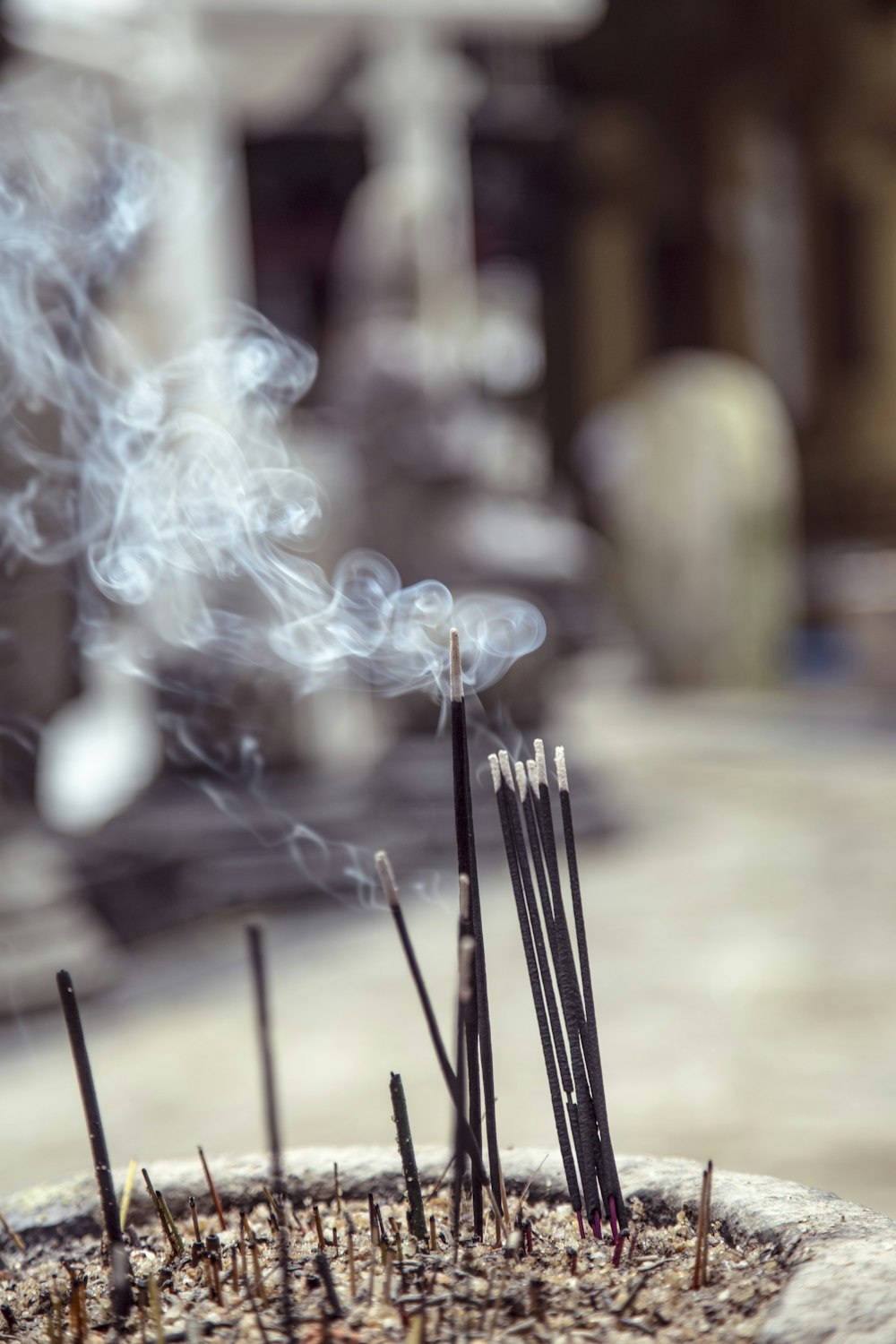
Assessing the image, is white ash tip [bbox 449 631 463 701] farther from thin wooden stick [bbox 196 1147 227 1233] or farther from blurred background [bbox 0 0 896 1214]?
blurred background [bbox 0 0 896 1214]

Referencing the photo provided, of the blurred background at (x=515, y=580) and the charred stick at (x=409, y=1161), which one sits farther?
the blurred background at (x=515, y=580)

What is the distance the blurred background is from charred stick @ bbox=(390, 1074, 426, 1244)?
4.83 ft

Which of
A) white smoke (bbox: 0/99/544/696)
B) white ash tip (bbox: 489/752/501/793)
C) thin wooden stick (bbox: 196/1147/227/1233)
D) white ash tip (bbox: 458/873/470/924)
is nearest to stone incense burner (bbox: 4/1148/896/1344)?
thin wooden stick (bbox: 196/1147/227/1233)

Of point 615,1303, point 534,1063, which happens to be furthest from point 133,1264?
point 534,1063

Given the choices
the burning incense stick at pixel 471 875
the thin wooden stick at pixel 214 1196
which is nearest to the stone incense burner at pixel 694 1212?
the thin wooden stick at pixel 214 1196

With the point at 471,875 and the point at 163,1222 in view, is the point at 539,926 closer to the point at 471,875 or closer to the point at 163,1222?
the point at 471,875

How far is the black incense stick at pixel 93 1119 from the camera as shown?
3.35 feet

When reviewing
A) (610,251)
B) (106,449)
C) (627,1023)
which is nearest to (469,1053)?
(627,1023)

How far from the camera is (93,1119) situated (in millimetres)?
1067

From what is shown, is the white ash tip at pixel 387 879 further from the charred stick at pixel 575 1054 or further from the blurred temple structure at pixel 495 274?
the blurred temple structure at pixel 495 274

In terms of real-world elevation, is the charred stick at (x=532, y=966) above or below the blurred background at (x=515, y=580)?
below

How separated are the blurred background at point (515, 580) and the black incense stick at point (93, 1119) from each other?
1.64 m

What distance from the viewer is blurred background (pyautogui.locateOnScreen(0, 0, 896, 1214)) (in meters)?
3.24

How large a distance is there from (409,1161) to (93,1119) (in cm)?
24
